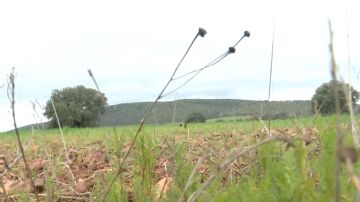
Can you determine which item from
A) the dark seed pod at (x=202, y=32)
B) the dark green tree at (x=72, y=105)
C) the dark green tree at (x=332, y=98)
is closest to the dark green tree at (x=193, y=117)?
the dark green tree at (x=72, y=105)

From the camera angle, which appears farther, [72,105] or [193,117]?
[72,105]

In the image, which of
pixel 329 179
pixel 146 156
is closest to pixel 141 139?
pixel 146 156

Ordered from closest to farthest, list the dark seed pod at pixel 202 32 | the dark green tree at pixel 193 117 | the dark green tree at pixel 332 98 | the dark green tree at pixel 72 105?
the dark green tree at pixel 332 98
the dark seed pod at pixel 202 32
the dark green tree at pixel 72 105
the dark green tree at pixel 193 117

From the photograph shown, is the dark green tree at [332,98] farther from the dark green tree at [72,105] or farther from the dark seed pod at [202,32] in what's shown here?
the dark green tree at [72,105]

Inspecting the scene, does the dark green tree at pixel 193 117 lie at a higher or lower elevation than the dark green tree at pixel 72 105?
lower

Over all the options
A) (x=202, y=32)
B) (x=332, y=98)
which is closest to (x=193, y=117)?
(x=332, y=98)

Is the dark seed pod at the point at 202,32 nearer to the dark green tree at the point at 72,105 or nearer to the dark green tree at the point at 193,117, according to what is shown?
the dark green tree at the point at 72,105

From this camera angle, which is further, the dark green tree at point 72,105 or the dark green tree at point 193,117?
the dark green tree at point 193,117

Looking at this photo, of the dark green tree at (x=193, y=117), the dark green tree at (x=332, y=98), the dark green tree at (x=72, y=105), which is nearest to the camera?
the dark green tree at (x=332, y=98)

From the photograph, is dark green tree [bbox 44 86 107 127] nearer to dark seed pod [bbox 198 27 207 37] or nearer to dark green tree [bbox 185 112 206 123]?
dark green tree [bbox 185 112 206 123]

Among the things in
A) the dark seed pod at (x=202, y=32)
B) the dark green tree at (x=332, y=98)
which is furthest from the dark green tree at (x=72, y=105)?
the dark green tree at (x=332, y=98)

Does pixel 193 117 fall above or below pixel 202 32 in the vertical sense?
below

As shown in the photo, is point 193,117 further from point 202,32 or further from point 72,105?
point 72,105

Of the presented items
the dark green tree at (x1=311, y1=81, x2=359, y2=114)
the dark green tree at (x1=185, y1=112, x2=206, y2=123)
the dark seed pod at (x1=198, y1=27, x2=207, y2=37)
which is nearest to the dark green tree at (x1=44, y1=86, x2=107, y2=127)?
the dark green tree at (x1=185, y1=112, x2=206, y2=123)
